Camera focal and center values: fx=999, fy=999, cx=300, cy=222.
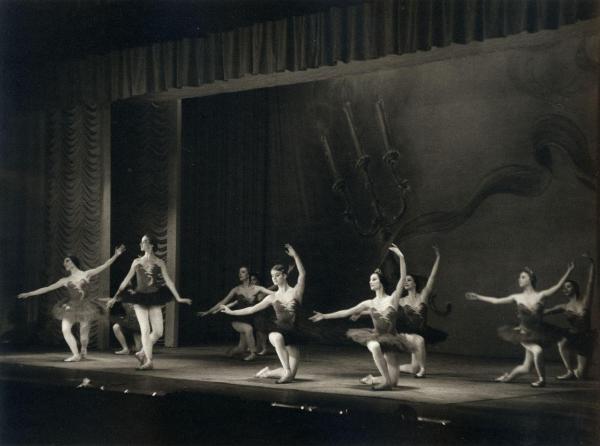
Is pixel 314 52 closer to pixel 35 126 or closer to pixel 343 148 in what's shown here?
pixel 343 148

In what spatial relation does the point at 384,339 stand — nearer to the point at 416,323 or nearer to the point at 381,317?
the point at 381,317

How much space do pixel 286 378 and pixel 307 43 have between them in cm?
368

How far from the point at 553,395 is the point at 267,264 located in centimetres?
669

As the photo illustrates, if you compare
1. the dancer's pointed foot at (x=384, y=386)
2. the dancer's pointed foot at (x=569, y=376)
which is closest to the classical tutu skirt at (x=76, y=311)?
the dancer's pointed foot at (x=384, y=386)

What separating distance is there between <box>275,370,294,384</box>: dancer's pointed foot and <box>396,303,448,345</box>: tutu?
4.05 ft

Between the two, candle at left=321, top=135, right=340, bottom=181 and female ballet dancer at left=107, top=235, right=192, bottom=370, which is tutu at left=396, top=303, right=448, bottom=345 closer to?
female ballet dancer at left=107, top=235, right=192, bottom=370

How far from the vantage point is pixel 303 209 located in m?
14.6

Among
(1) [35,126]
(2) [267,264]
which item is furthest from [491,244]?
(1) [35,126]

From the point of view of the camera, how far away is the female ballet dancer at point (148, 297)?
35.8ft

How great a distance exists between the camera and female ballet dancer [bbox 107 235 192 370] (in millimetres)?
10906

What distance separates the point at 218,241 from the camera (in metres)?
14.6

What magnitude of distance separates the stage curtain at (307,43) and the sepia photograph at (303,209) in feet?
0.09

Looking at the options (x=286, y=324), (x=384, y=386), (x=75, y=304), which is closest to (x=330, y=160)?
(x=75, y=304)

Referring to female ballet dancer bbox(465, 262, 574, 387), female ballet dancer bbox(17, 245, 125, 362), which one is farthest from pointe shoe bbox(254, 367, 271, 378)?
female ballet dancer bbox(17, 245, 125, 362)
